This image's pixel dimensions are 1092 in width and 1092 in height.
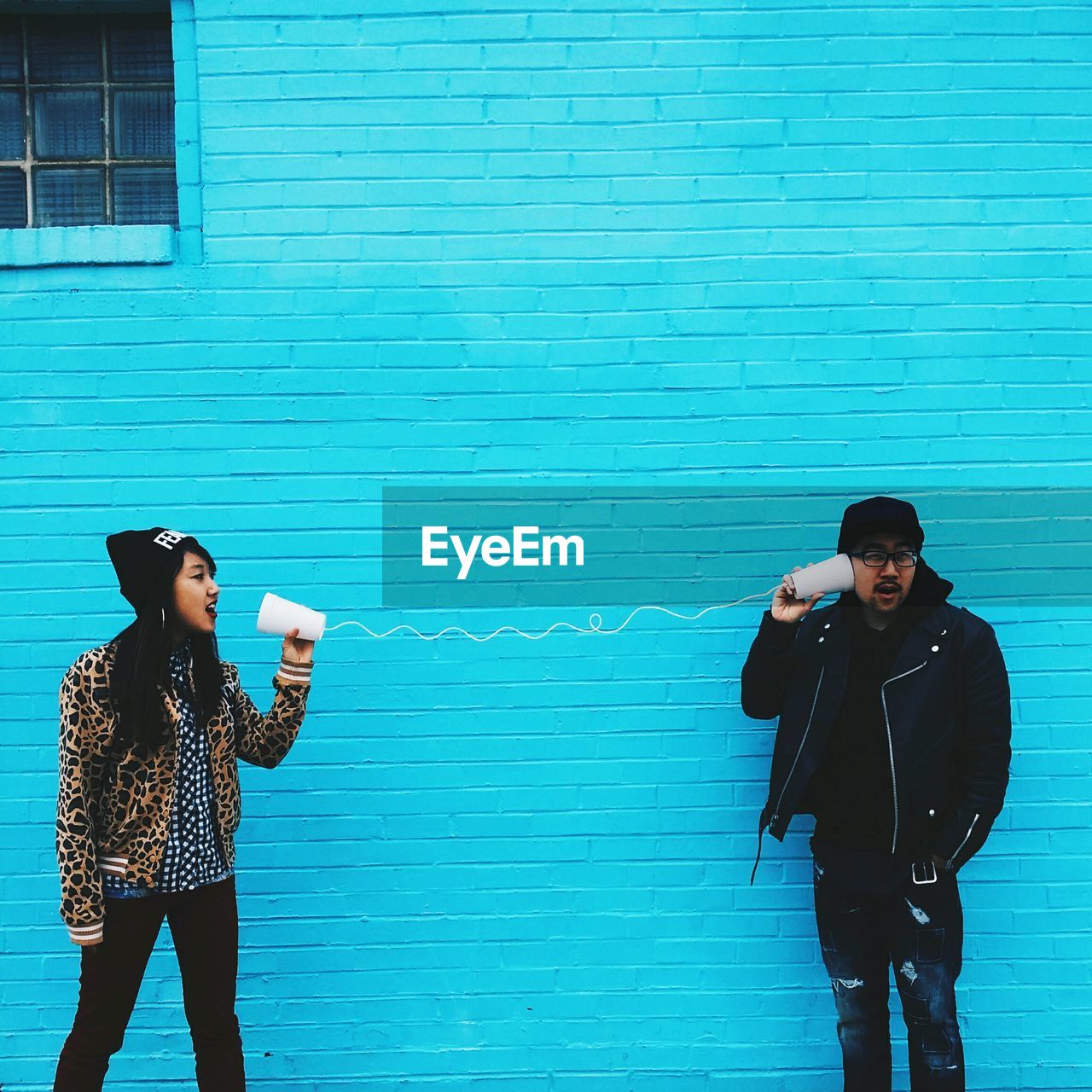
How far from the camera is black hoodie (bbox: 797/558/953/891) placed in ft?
10.4

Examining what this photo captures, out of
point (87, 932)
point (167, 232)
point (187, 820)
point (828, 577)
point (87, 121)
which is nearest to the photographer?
point (87, 932)

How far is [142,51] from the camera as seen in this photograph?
4.09m

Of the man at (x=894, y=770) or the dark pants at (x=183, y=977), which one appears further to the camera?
the man at (x=894, y=770)

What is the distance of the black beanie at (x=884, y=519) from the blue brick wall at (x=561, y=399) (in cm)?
62

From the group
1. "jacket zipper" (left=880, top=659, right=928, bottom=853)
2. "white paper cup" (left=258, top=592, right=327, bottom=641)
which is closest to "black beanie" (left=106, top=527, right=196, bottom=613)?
"white paper cup" (left=258, top=592, right=327, bottom=641)

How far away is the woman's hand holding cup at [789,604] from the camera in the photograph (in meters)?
3.27

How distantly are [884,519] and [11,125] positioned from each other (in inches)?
137

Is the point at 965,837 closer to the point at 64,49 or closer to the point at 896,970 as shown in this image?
the point at 896,970

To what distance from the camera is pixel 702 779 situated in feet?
12.6

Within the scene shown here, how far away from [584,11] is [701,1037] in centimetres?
364

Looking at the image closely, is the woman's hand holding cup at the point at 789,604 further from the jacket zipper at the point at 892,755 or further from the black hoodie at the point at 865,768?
the jacket zipper at the point at 892,755

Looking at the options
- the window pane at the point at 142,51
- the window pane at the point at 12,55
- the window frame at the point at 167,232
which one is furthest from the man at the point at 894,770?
the window pane at the point at 12,55

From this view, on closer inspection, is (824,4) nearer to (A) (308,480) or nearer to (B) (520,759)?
(A) (308,480)

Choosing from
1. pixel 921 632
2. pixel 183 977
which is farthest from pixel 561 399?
pixel 183 977
